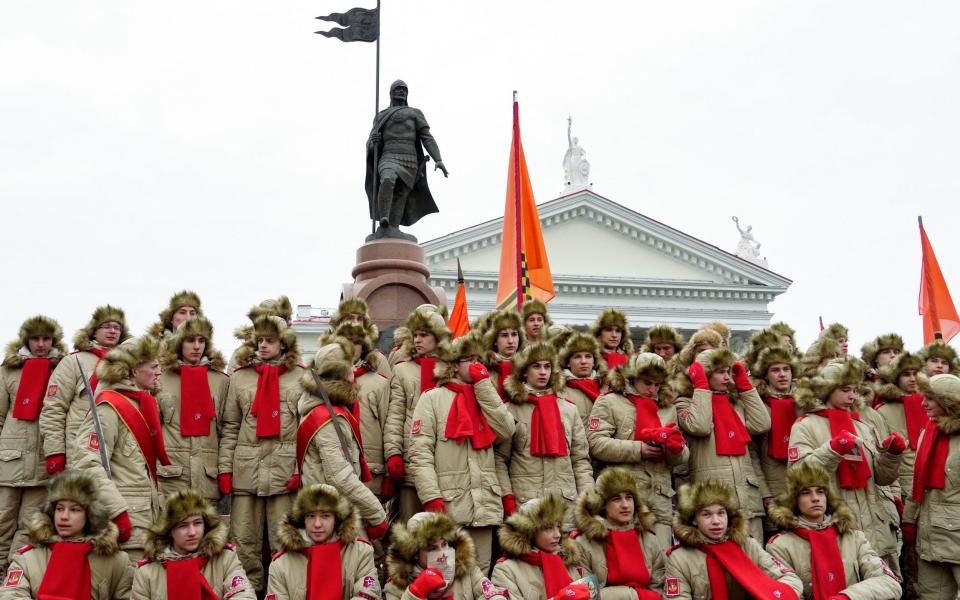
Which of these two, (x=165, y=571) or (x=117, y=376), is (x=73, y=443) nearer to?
(x=117, y=376)

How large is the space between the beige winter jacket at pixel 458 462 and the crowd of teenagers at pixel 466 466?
0.01 m

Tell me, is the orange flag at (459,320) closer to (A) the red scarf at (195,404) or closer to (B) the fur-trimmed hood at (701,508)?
(A) the red scarf at (195,404)

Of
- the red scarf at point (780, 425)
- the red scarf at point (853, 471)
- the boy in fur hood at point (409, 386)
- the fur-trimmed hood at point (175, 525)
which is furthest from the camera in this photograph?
the red scarf at point (780, 425)

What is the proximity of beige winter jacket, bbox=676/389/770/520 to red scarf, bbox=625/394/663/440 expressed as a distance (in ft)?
0.60

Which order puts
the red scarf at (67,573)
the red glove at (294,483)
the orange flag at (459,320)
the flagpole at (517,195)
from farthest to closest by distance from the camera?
the orange flag at (459,320) < the flagpole at (517,195) < the red glove at (294,483) < the red scarf at (67,573)

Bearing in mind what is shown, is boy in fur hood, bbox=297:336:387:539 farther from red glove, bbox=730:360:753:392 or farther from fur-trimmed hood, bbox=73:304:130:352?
red glove, bbox=730:360:753:392

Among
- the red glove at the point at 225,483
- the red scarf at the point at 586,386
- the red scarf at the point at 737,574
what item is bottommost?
the red scarf at the point at 737,574

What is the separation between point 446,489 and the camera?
243 inches

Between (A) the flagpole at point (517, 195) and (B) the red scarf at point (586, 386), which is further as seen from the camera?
(A) the flagpole at point (517, 195)

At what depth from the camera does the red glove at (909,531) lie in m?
6.66

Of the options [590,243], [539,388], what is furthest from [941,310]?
[590,243]

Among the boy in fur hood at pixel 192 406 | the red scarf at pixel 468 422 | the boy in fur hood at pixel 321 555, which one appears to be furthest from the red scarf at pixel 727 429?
the boy in fur hood at pixel 192 406

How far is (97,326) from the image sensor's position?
6.99 m

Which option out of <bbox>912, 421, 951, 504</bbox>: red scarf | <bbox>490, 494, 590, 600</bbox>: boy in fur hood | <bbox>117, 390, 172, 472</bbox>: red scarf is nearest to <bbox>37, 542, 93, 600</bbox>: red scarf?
<bbox>117, 390, 172, 472</bbox>: red scarf
